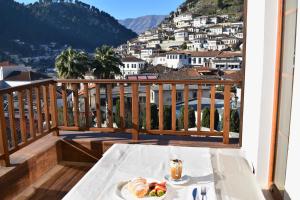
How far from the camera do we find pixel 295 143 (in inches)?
67.6

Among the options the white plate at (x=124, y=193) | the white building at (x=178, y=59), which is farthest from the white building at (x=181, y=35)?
the white plate at (x=124, y=193)

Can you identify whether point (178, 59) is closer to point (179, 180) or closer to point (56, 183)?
point (56, 183)

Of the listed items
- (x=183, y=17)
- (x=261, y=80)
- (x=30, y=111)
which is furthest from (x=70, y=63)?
(x=183, y=17)

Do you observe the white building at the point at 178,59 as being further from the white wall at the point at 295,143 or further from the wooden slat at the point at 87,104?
the white wall at the point at 295,143

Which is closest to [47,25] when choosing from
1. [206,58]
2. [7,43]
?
[7,43]

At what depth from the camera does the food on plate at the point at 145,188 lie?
4.88 ft

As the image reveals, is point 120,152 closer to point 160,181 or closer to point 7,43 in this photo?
point 160,181

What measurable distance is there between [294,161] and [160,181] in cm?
78

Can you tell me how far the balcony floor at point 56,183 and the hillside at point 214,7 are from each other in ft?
211

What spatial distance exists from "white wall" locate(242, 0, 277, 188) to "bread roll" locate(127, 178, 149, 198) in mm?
1258

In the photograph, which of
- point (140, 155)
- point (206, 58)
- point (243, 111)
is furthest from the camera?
point (206, 58)

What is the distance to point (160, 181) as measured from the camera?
5.42 ft

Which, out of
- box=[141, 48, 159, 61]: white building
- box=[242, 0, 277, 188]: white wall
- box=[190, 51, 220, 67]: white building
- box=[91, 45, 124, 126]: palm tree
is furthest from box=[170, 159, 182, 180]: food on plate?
box=[141, 48, 159, 61]: white building

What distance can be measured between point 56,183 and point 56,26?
74577 millimetres
